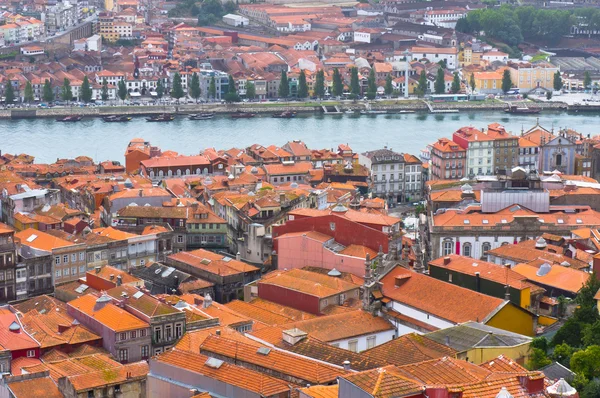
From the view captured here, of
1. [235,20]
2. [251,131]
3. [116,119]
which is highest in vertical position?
[235,20]

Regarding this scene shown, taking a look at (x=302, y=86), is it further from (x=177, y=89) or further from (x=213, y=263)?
(x=213, y=263)

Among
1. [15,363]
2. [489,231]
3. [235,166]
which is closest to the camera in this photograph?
[15,363]

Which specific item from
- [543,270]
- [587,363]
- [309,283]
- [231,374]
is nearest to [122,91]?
[309,283]

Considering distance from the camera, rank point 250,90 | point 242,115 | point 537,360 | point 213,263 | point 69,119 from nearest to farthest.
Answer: point 537,360 < point 213,263 < point 69,119 < point 242,115 < point 250,90

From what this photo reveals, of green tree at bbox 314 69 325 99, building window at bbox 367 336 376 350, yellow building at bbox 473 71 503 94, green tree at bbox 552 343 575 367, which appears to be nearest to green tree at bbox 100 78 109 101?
green tree at bbox 314 69 325 99

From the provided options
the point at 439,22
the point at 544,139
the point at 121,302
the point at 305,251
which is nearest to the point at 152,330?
the point at 121,302

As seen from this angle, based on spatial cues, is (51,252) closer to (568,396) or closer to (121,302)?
(121,302)

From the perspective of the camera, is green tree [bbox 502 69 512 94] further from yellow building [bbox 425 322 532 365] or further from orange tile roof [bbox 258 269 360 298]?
yellow building [bbox 425 322 532 365]
